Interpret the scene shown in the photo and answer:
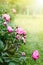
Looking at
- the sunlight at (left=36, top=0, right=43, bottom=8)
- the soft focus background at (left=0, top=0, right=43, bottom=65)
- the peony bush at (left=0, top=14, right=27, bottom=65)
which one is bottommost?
the sunlight at (left=36, top=0, right=43, bottom=8)

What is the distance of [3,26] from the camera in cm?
327

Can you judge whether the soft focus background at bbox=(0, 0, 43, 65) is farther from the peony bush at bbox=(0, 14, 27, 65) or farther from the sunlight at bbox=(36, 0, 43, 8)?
the peony bush at bbox=(0, 14, 27, 65)

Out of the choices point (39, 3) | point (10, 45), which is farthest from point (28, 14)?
point (10, 45)

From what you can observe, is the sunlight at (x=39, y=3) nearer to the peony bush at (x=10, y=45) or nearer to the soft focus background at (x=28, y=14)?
the soft focus background at (x=28, y=14)

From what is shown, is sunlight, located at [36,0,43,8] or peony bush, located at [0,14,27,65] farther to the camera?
sunlight, located at [36,0,43,8]

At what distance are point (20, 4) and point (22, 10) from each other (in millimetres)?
469

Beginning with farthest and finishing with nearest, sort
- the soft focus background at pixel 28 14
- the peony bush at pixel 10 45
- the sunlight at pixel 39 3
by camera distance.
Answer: the sunlight at pixel 39 3 → the soft focus background at pixel 28 14 → the peony bush at pixel 10 45

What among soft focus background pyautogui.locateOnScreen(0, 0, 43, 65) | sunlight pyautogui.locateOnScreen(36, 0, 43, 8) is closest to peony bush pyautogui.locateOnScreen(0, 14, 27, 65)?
soft focus background pyautogui.locateOnScreen(0, 0, 43, 65)

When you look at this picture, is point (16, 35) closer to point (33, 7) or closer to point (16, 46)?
point (16, 46)

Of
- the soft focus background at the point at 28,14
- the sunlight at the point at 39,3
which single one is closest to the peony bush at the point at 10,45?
the soft focus background at the point at 28,14

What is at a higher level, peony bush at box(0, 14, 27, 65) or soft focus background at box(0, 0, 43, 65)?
peony bush at box(0, 14, 27, 65)

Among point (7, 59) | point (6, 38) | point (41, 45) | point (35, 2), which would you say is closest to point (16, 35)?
point (6, 38)

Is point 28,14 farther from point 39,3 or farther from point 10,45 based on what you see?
point 10,45

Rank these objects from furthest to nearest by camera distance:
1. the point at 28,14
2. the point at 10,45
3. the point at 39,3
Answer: the point at 39,3 → the point at 28,14 → the point at 10,45
